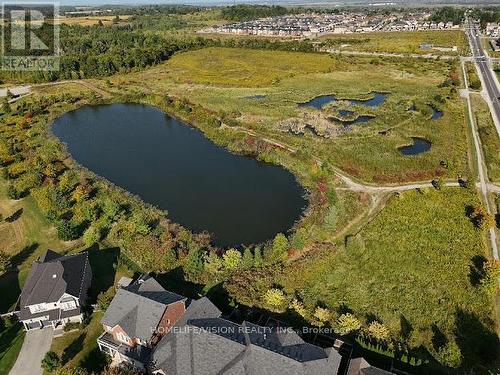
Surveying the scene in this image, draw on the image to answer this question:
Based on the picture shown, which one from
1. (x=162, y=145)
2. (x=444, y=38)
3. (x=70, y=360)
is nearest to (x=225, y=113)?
(x=162, y=145)

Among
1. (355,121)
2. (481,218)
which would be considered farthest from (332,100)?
(481,218)

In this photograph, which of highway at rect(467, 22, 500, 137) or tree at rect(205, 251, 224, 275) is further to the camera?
highway at rect(467, 22, 500, 137)

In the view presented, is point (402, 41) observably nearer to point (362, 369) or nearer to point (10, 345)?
point (362, 369)

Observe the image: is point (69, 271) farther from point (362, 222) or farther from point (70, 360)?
point (362, 222)

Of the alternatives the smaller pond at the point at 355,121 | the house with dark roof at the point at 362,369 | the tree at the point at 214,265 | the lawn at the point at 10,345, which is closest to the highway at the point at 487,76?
the smaller pond at the point at 355,121

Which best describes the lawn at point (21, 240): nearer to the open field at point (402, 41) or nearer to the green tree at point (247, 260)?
the green tree at point (247, 260)

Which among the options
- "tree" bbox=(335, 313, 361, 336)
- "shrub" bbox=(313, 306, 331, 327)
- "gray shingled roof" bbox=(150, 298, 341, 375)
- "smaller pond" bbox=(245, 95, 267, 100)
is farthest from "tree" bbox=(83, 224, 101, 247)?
"smaller pond" bbox=(245, 95, 267, 100)

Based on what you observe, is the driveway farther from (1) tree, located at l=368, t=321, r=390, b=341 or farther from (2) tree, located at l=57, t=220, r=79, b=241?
(1) tree, located at l=368, t=321, r=390, b=341
